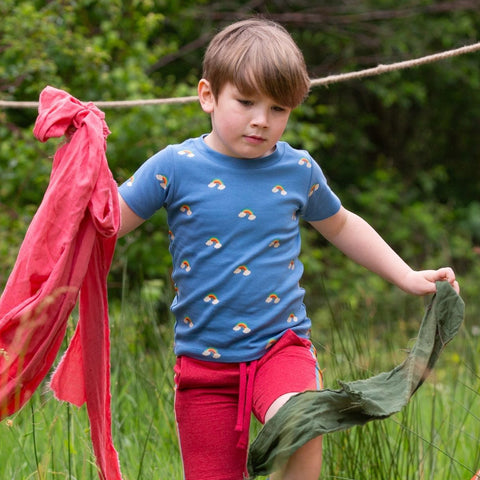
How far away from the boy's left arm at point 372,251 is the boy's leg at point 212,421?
0.51 m

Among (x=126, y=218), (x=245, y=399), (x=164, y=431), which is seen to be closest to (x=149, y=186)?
(x=126, y=218)

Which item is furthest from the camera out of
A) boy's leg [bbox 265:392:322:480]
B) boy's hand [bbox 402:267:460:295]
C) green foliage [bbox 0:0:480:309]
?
green foliage [bbox 0:0:480:309]

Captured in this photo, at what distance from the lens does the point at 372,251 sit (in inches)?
103

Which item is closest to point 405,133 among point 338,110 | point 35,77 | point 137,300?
point 338,110

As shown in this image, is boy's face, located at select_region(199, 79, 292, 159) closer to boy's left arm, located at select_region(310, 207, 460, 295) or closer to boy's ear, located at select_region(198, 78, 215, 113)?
boy's ear, located at select_region(198, 78, 215, 113)

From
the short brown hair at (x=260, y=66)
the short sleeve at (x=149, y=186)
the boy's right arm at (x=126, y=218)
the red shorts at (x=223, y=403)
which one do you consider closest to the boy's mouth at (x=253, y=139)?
the short brown hair at (x=260, y=66)

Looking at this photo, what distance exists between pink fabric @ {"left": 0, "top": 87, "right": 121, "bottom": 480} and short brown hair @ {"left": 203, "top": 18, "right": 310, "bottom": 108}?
337mm

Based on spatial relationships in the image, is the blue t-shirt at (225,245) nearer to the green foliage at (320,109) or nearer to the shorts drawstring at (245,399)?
the shorts drawstring at (245,399)

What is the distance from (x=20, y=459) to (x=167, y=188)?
1.04 m

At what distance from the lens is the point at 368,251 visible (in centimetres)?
261

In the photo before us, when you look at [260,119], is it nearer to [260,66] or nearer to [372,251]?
[260,66]

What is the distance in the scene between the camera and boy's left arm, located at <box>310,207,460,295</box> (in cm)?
249

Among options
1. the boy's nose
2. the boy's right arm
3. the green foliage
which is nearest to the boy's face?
the boy's nose

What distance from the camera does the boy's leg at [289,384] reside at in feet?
7.21
